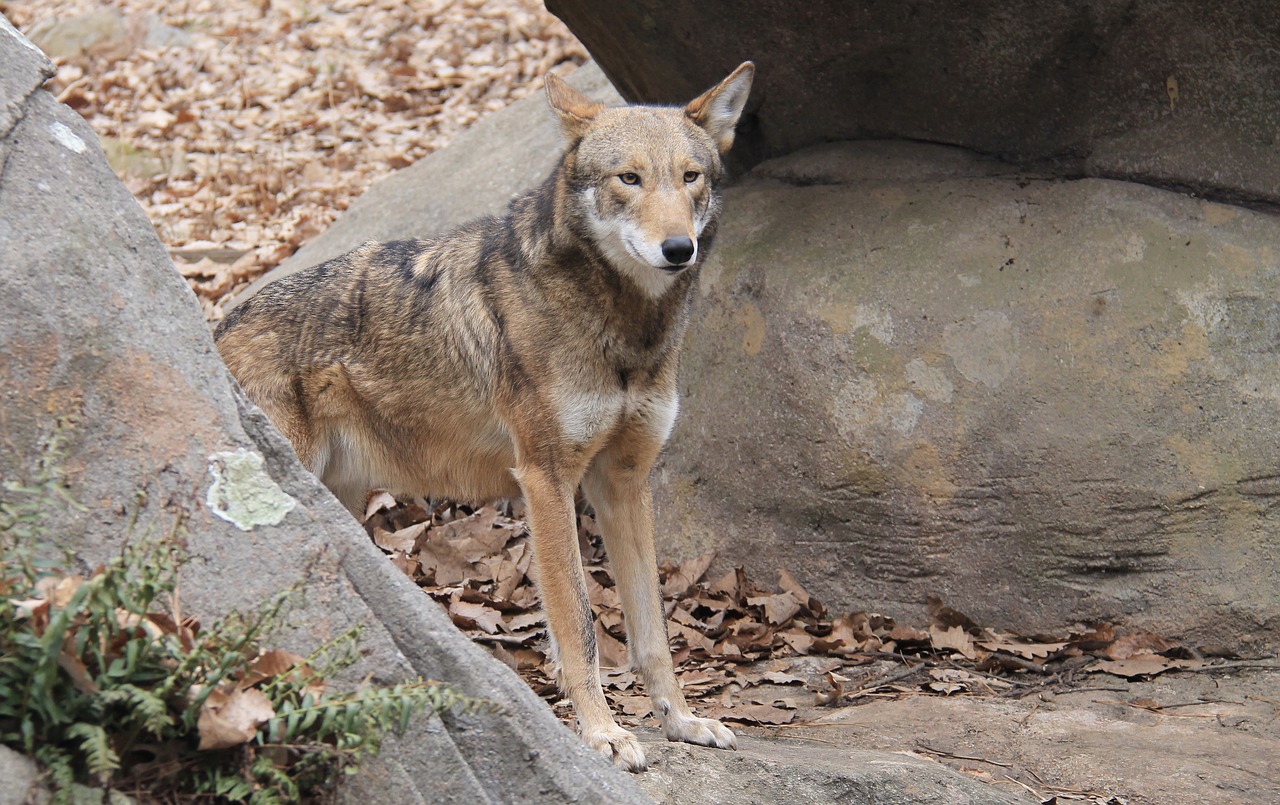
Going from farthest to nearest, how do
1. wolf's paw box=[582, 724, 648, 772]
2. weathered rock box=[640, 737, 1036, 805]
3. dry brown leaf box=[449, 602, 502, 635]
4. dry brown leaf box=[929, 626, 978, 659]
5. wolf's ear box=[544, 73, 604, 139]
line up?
dry brown leaf box=[929, 626, 978, 659] → dry brown leaf box=[449, 602, 502, 635] → wolf's ear box=[544, 73, 604, 139] → wolf's paw box=[582, 724, 648, 772] → weathered rock box=[640, 737, 1036, 805]

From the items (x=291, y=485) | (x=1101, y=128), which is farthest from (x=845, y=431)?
(x=291, y=485)

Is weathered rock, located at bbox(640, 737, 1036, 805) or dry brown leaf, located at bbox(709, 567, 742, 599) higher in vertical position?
weathered rock, located at bbox(640, 737, 1036, 805)

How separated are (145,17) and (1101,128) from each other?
12.2 m

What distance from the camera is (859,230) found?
22.9 ft

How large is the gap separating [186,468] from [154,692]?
2.11 ft

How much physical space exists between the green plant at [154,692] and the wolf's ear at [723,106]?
11.1ft

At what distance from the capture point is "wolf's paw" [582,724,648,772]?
13.8 feet

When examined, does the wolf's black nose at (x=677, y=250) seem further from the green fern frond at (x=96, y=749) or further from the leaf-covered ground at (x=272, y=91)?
the leaf-covered ground at (x=272, y=91)

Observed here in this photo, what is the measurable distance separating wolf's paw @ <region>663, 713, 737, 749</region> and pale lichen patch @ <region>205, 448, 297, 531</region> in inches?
97.0

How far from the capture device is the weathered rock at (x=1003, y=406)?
6.26 meters

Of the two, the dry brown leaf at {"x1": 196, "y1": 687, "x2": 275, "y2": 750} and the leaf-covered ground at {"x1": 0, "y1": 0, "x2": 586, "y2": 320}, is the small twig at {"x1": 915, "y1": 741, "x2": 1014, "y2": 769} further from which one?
the leaf-covered ground at {"x1": 0, "y1": 0, "x2": 586, "y2": 320}

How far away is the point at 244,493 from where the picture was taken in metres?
2.82

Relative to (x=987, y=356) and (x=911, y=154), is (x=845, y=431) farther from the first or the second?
(x=911, y=154)

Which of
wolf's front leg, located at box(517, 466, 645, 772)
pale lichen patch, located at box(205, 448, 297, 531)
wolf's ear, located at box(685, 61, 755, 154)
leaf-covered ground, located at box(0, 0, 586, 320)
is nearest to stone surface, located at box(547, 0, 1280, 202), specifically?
wolf's ear, located at box(685, 61, 755, 154)
